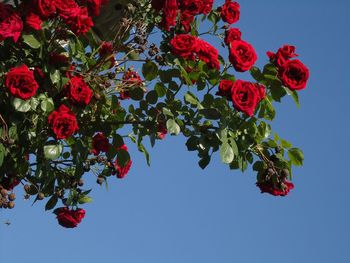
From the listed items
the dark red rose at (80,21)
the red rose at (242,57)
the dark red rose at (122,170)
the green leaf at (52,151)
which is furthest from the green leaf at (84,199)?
the red rose at (242,57)

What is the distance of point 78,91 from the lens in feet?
9.93

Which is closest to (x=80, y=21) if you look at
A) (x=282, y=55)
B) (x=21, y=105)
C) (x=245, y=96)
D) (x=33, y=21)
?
(x=33, y=21)

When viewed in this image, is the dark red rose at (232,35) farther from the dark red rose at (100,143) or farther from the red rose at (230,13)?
the dark red rose at (100,143)

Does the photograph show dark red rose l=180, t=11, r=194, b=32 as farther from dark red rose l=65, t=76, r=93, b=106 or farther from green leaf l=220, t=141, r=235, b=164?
green leaf l=220, t=141, r=235, b=164

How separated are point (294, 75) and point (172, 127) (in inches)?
24.6

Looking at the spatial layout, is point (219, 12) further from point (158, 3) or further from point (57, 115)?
point (57, 115)

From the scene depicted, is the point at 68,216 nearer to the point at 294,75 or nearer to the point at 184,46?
the point at 184,46

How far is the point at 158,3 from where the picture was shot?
338 centimetres

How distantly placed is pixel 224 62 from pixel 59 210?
3.99 feet

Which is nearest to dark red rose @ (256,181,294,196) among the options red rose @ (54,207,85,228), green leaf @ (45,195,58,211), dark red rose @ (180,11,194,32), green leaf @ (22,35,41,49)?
dark red rose @ (180,11,194,32)

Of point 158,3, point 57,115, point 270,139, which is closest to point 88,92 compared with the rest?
point 57,115

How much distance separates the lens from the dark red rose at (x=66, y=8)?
2.96 m

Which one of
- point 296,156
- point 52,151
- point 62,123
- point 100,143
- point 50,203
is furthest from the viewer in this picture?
point 50,203

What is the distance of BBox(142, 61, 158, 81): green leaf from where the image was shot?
10.4ft
